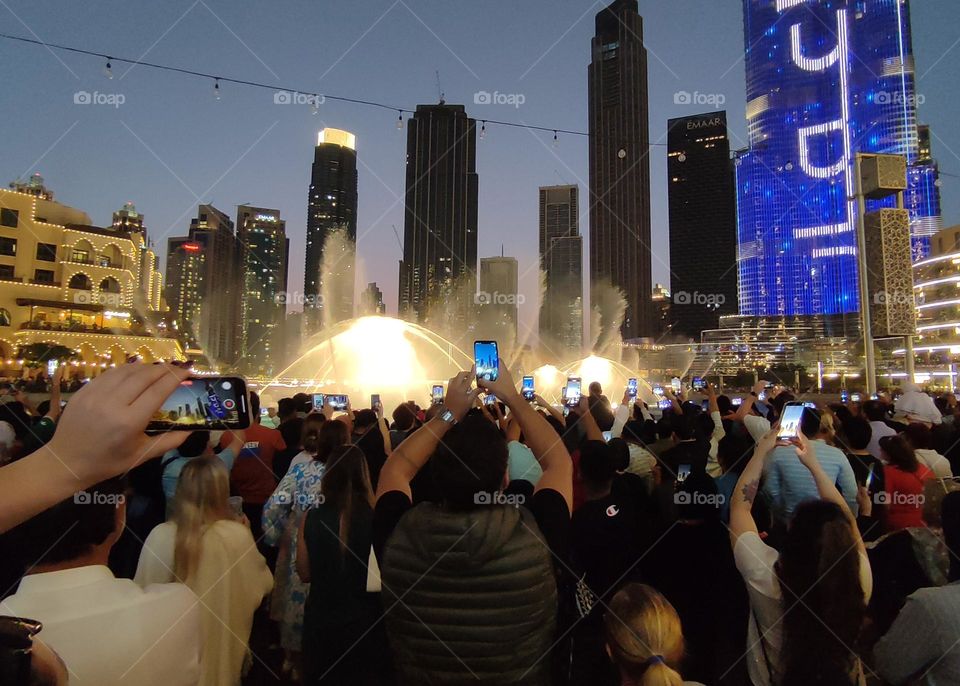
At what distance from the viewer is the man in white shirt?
1999mm

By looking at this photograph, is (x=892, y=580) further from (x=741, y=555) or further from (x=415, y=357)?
(x=415, y=357)

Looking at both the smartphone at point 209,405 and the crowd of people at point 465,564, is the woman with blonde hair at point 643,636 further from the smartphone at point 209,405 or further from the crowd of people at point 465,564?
the smartphone at point 209,405

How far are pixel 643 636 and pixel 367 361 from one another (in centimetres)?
3117

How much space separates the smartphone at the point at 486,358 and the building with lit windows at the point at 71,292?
5620cm

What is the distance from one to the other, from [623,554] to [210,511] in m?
2.78

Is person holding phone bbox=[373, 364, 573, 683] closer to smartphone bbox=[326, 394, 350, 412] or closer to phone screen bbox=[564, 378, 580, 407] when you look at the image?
smartphone bbox=[326, 394, 350, 412]

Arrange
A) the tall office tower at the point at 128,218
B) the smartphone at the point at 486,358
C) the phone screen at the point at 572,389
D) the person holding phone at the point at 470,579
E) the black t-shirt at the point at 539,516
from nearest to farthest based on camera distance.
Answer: the person holding phone at the point at 470,579 < the black t-shirt at the point at 539,516 < the smartphone at the point at 486,358 < the phone screen at the point at 572,389 < the tall office tower at the point at 128,218

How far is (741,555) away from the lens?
2900mm

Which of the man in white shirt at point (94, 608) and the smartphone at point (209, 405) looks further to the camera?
the man in white shirt at point (94, 608)

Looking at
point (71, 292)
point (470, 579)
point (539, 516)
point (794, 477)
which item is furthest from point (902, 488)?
point (71, 292)

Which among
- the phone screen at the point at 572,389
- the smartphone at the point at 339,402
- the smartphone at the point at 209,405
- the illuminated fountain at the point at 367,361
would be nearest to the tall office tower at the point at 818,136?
the illuminated fountain at the point at 367,361

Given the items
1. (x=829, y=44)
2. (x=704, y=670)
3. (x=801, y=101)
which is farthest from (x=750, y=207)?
(x=704, y=670)

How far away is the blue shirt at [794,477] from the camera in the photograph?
4634mm

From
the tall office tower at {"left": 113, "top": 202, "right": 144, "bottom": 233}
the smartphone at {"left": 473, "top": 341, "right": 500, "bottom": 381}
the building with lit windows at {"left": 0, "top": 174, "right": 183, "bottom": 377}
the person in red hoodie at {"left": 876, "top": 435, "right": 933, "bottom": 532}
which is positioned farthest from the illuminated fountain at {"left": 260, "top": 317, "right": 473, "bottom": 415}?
the tall office tower at {"left": 113, "top": 202, "right": 144, "bottom": 233}
